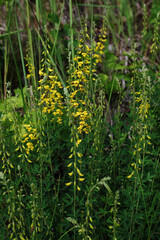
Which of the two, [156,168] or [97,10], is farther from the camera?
[97,10]

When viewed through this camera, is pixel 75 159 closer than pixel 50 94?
Yes

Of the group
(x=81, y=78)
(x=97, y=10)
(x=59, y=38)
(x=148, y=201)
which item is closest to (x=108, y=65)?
(x=59, y=38)

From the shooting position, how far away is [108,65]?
5.19 metres

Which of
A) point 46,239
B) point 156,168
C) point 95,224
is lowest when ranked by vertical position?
point 46,239

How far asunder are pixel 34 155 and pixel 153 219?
1.24 meters

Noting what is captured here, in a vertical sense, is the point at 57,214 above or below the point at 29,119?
below

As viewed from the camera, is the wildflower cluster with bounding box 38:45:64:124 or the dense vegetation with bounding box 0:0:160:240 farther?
the wildflower cluster with bounding box 38:45:64:124

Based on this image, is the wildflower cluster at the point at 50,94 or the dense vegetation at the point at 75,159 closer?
the dense vegetation at the point at 75,159

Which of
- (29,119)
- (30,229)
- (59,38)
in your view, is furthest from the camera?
(59,38)

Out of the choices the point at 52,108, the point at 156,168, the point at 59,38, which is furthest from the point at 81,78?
the point at 59,38

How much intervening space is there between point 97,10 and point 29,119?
4610mm

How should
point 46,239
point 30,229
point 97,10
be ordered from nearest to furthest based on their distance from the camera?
1. point 30,229
2. point 46,239
3. point 97,10

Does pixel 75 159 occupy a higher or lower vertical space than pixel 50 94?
lower

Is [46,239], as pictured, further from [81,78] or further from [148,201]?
[81,78]
